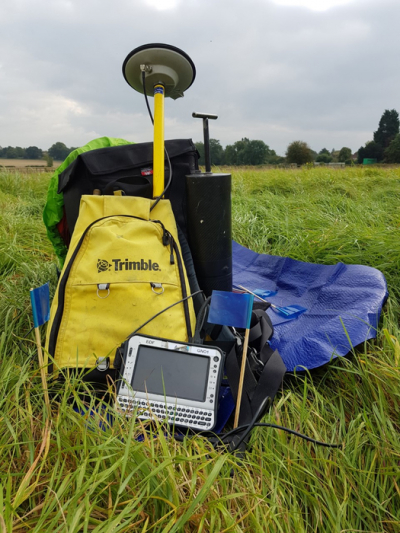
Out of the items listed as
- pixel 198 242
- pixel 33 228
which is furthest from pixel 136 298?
pixel 33 228

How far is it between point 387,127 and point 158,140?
6402 centimetres

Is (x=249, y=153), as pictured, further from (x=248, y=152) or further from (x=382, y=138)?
(x=382, y=138)

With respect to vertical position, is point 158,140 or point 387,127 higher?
point 387,127

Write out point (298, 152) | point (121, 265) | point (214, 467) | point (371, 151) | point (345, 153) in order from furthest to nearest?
point (345, 153), point (371, 151), point (298, 152), point (121, 265), point (214, 467)

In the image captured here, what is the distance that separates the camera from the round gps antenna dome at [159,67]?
1.63 metres

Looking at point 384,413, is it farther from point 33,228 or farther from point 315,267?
point 33,228

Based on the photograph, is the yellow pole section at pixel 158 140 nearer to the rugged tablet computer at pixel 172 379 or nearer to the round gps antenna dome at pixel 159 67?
the round gps antenna dome at pixel 159 67

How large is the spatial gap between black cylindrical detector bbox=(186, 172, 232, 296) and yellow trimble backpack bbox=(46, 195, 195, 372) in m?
0.27

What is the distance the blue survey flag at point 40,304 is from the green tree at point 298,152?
158ft

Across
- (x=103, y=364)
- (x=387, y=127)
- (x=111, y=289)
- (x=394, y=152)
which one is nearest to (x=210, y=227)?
(x=111, y=289)

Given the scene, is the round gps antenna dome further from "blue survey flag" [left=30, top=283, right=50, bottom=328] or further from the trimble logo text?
"blue survey flag" [left=30, top=283, right=50, bottom=328]

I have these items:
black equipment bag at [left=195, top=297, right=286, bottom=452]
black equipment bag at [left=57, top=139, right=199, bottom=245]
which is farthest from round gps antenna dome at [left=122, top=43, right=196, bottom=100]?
black equipment bag at [left=195, top=297, right=286, bottom=452]

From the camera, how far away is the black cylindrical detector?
1.85m

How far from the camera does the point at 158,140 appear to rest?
1.76 metres
